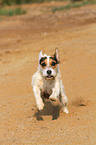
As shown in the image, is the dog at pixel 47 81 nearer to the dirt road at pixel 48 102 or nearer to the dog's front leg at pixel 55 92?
the dog's front leg at pixel 55 92

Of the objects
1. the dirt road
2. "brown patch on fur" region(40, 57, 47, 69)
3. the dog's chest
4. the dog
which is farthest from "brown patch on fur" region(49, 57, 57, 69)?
the dirt road

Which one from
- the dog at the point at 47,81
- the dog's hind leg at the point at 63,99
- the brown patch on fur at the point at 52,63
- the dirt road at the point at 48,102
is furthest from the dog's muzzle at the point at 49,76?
the dirt road at the point at 48,102

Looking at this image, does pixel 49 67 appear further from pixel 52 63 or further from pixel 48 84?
pixel 48 84

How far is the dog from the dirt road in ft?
1.72

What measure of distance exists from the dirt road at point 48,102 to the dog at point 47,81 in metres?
0.53

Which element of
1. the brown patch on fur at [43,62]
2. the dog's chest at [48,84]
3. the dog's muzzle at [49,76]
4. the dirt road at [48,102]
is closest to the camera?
the dirt road at [48,102]

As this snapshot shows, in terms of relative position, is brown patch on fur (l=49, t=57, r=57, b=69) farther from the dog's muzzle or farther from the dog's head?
the dog's muzzle

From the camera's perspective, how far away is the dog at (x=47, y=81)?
6305 millimetres

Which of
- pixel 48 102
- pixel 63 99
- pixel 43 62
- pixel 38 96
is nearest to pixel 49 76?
pixel 43 62

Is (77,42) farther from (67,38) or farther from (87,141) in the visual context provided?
(87,141)

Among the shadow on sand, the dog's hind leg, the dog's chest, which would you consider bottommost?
the shadow on sand

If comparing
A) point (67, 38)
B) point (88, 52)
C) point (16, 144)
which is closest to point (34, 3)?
point (67, 38)

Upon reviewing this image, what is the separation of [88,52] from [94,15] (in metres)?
14.6

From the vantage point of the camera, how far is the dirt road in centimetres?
574
